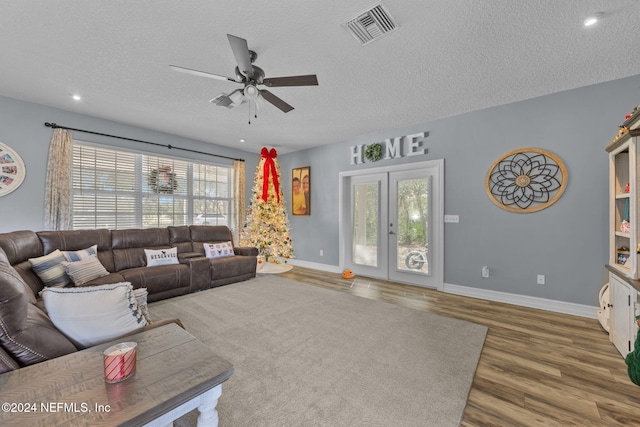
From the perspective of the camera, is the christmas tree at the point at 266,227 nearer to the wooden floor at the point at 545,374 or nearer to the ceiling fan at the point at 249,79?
the ceiling fan at the point at 249,79

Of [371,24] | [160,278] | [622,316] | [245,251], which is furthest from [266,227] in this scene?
[622,316]

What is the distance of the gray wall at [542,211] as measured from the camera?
3.01 meters

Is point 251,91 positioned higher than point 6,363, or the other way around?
point 251,91

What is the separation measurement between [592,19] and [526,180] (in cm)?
190

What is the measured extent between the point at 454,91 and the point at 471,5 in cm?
142

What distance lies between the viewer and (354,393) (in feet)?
5.73

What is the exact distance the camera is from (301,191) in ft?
20.4

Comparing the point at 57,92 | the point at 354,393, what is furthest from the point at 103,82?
the point at 354,393

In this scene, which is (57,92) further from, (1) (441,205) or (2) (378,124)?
(1) (441,205)

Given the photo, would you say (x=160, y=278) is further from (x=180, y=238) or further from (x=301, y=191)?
(x=301, y=191)

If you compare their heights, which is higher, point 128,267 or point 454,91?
point 454,91

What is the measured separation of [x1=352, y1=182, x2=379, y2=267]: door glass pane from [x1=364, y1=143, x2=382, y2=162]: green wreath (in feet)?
1.61

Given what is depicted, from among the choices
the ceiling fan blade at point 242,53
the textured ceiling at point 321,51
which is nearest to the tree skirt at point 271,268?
the textured ceiling at point 321,51

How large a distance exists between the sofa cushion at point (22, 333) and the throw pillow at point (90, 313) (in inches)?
3.0
